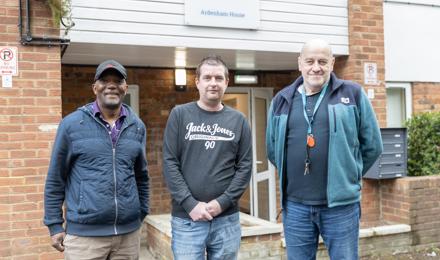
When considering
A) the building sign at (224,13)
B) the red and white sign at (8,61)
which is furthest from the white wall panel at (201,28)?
the red and white sign at (8,61)

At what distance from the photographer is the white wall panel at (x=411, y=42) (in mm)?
7719

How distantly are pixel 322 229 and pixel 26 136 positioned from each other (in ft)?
10.00

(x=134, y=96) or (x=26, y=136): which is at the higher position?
(x=134, y=96)

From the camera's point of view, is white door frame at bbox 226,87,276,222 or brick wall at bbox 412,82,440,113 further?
brick wall at bbox 412,82,440,113

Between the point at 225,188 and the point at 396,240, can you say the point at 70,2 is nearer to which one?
the point at 225,188

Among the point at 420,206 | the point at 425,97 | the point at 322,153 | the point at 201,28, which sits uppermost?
the point at 201,28

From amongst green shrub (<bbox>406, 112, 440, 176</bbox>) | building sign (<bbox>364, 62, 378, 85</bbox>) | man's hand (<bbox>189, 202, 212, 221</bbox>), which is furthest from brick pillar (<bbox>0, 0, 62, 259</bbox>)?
green shrub (<bbox>406, 112, 440, 176</bbox>)

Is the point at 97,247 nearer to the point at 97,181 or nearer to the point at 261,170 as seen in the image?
the point at 97,181

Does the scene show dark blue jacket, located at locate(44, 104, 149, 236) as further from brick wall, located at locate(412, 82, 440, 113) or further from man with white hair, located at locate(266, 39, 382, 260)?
brick wall, located at locate(412, 82, 440, 113)

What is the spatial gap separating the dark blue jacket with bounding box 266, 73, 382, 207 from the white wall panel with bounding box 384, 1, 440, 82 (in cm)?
491

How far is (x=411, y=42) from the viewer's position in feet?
25.9

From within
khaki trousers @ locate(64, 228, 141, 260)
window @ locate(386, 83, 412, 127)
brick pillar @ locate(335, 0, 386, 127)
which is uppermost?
brick pillar @ locate(335, 0, 386, 127)

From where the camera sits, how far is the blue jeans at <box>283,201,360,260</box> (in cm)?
310

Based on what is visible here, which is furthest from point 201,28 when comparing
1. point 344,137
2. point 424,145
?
point 424,145
